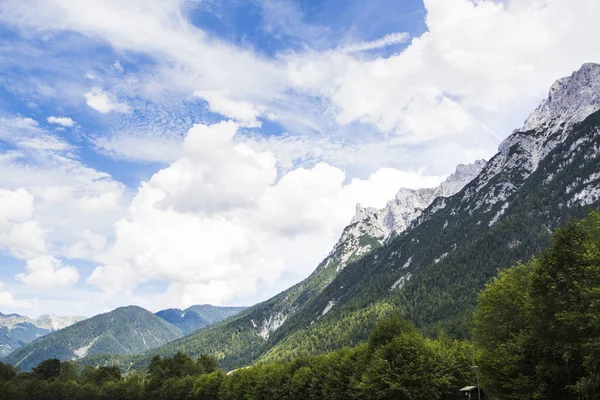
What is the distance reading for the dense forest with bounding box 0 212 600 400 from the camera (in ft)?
165

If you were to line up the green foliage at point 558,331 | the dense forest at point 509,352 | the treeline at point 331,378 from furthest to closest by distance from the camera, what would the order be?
the treeline at point 331,378
the dense forest at point 509,352
the green foliage at point 558,331

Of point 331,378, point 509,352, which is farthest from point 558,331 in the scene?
point 331,378

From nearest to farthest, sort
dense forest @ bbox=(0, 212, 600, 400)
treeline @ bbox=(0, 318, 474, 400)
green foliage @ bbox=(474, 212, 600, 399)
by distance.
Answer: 1. green foliage @ bbox=(474, 212, 600, 399)
2. dense forest @ bbox=(0, 212, 600, 400)
3. treeline @ bbox=(0, 318, 474, 400)

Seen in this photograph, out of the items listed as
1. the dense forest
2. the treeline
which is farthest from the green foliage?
the treeline

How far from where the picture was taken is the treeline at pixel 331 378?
8906 cm

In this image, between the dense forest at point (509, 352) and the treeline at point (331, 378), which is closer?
the dense forest at point (509, 352)

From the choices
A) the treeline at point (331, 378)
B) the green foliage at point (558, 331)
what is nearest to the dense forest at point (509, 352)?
the green foliage at point (558, 331)

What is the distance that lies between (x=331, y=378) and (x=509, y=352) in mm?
59657

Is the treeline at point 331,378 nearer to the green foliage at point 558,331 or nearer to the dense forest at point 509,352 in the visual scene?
the dense forest at point 509,352

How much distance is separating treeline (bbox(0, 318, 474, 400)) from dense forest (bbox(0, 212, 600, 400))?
0.91 ft

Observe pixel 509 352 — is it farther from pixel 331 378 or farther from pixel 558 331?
pixel 331 378

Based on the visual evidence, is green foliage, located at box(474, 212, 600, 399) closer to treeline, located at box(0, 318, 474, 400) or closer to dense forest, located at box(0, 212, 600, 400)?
dense forest, located at box(0, 212, 600, 400)

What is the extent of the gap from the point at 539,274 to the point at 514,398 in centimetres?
1777

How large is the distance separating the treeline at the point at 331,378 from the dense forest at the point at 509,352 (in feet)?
0.91
